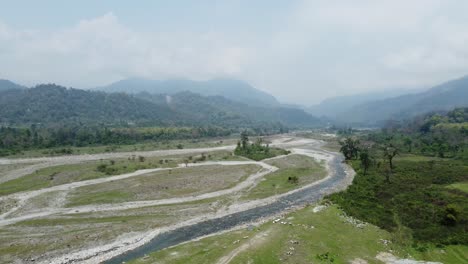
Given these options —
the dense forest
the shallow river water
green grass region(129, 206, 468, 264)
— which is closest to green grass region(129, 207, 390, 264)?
green grass region(129, 206, 468, 264)

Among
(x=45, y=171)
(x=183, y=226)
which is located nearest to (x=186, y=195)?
(x=183, y=226)

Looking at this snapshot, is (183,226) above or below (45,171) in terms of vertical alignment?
below

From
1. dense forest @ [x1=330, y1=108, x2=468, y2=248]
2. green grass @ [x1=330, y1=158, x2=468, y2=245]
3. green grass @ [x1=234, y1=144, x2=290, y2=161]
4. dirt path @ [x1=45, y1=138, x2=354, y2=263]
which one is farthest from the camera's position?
green grass @ [x1=234, y1=144, x2=290, y2=161]

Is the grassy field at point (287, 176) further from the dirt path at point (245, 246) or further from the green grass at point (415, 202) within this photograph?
the dirt path at point (245, 246)

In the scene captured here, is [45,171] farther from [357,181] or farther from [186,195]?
[357,181]

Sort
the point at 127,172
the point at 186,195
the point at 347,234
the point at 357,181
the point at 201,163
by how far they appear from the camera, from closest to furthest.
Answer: the point at 347,234
the point at 186,195
the point at 357,181
the point at 127,172
the point at 201,163

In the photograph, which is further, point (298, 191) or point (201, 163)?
point (201, 163)

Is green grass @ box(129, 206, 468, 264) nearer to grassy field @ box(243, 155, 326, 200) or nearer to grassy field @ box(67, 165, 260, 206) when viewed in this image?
grassy field @ box(243, 155, 326, 200)
